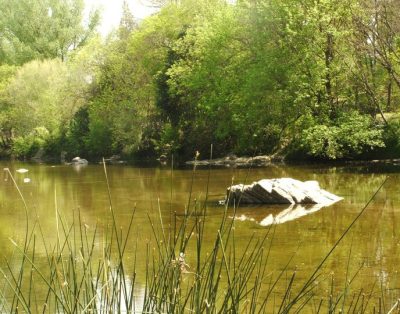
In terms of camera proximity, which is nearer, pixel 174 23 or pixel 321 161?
pixel 321 161

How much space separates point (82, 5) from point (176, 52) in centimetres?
2510

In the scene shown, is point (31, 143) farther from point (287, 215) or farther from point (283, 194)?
point (287, 215)

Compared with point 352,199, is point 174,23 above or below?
above

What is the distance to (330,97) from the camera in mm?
26078

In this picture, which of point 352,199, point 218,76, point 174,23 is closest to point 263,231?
point 352,199

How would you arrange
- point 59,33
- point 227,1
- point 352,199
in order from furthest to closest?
point 59,33
point 227,1
point 352,199

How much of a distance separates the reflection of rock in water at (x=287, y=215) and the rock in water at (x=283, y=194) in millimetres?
258

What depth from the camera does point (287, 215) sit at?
1141 cm

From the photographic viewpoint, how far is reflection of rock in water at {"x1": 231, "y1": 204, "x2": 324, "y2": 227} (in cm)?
1081

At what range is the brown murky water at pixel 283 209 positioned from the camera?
7.39 metres

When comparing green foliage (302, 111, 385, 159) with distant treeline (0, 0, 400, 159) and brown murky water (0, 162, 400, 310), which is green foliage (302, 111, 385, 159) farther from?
brown murky water (0, 162, 400, 310)

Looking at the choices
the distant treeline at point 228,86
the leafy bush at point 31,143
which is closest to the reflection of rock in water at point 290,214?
the distant treeline at point 228,86

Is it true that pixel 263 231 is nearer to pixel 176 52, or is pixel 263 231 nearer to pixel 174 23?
pixel 176 52

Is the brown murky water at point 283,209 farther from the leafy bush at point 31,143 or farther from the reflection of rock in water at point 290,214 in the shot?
the leafy bush at point 31,143
